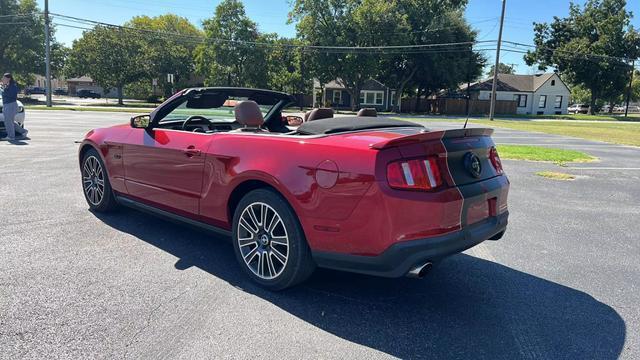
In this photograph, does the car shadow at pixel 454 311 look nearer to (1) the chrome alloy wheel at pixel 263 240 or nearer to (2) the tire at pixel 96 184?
(1) the chrome alloy wheel at pixel 263 240

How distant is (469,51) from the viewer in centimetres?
5125

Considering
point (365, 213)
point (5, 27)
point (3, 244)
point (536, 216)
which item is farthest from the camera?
point (5, 27)

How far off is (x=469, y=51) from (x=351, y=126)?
52.3 meters

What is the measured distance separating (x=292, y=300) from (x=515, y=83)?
67309 millimetres

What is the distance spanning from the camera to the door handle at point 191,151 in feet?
13.2

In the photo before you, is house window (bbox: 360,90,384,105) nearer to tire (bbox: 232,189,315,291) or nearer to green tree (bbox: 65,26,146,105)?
green tree (bbox: 65,26,146,105)

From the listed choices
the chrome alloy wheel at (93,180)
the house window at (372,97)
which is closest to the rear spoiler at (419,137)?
the chrome alloy wheel at (93,180)

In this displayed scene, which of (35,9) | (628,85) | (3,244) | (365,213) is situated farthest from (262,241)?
(628,85)

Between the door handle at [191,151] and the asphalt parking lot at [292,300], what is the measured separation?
970mm

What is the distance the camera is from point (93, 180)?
18.1 ft

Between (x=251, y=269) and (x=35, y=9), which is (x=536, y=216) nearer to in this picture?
(x=251, y=269)

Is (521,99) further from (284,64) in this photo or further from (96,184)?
(96,184)

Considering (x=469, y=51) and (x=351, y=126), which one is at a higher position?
(x=469, y=51)

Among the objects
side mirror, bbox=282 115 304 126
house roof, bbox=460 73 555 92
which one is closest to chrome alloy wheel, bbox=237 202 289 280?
side mirror, bbox=282 115 304 126
